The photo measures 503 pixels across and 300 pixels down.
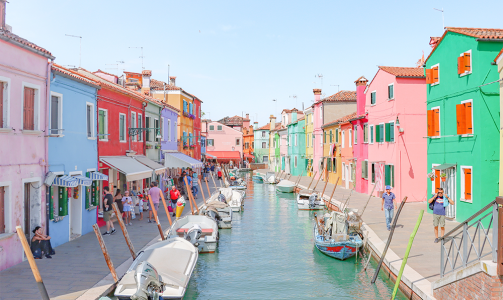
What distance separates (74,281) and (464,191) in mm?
14861

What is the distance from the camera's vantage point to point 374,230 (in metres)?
17.4

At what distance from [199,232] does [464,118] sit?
11225mm

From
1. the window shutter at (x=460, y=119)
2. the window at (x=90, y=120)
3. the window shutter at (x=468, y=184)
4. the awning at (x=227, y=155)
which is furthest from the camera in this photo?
the awning at (x=227, y=155)

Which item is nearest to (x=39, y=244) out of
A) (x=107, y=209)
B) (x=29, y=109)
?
(x=29, y=109)

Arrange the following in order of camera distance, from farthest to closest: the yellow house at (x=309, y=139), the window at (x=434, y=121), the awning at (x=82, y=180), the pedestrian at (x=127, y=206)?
the yellow house at (x=309, y=139)
the window at (x=434, y=121)
the pedestrian at (x=127, y=206)
the awning at (x=82, y=180)

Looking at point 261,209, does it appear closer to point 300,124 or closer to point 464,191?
point 464,191

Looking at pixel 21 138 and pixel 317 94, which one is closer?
pixel 21 138

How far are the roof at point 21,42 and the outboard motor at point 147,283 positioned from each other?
262 inches

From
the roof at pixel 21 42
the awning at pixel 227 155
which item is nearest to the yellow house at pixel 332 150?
the roof at pixel 21 42

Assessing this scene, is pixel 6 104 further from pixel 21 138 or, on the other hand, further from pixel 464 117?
pixel 464 117

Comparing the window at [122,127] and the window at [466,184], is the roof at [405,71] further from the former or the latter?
the window at [122,127]

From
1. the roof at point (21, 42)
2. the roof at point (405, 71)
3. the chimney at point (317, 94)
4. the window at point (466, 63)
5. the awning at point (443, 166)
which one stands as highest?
the chimney at point (317, 94)

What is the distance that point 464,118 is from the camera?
57.5 ft

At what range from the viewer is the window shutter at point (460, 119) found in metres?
17.6
